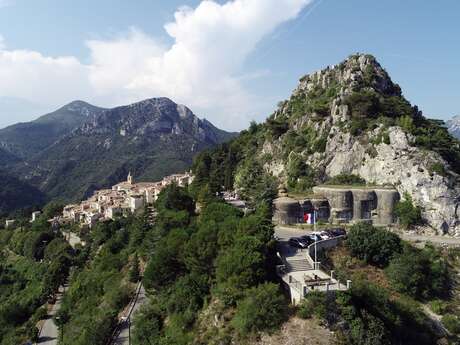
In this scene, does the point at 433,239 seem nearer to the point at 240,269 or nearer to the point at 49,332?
the point at 240,269

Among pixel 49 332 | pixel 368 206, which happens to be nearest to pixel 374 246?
pixel 368 206

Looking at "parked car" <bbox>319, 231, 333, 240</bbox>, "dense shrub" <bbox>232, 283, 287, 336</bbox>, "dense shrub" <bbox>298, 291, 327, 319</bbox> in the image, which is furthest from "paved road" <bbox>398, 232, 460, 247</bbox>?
"dense shrub" <bbox>232, 283, 287, 336</bbox>

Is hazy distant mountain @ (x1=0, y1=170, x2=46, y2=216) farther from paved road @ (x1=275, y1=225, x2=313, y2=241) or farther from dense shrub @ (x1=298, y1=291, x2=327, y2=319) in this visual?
dense shrub @ (x1=298, y1=291, x2=327, y2=319)

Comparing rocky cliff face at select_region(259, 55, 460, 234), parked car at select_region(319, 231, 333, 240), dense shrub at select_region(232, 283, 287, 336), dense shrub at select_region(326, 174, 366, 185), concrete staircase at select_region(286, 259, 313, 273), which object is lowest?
dense shrub at select_region(232, 283, 287, 336)

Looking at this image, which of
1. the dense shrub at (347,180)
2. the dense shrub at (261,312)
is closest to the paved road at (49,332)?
the dense shrub at (261,312)

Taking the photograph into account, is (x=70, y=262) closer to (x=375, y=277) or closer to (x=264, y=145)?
(x=264, y=145)

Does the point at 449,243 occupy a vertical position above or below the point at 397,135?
below

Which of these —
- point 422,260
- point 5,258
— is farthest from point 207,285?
point 5,258

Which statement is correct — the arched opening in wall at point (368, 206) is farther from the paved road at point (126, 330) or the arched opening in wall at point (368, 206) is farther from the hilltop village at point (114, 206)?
the hilltop village at point (114, 206)
